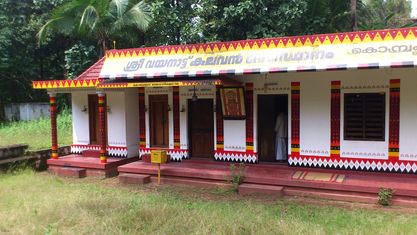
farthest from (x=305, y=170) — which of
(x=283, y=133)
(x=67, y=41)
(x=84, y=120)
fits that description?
(x=67, y=41)

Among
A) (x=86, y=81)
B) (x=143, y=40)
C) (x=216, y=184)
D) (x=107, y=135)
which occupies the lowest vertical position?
(x=216, y=184)

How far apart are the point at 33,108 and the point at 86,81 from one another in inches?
581

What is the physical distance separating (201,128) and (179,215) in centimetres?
450

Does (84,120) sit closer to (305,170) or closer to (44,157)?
(44,157)

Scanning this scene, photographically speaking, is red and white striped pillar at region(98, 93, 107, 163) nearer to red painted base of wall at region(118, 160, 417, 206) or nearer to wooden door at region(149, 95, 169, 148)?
red painted base of wall at region(118, 160, 417, 206)

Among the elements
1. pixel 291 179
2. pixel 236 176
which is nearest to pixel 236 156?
pixel 236 176

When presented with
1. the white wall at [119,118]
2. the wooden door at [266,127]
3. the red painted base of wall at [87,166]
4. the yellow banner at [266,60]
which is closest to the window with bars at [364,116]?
the yellow banner at [266,60]

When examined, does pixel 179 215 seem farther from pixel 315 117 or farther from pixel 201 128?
pixel 201 128

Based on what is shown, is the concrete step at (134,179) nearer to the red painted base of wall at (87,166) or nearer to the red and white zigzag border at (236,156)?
the red painted base of wall at (87,166)

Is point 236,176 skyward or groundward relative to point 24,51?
groundward

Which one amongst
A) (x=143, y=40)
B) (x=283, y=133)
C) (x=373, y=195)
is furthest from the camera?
(x=143, y=40)

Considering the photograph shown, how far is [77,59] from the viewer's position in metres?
19.2

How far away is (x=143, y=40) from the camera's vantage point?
60.1 ft

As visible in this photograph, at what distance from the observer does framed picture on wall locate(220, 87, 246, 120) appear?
31.5 feet
